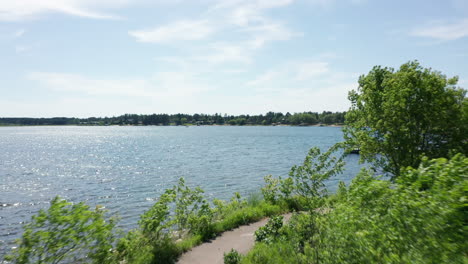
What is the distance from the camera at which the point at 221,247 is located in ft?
40.7

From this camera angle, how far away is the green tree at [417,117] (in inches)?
578

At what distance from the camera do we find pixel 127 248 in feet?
30.7

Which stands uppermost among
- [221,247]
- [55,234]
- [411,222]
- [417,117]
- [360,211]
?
[417,117]

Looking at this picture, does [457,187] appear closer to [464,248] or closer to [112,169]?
[464,248]

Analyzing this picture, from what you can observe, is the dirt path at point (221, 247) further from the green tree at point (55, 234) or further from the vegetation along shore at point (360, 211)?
the green tree at point (55, 234)

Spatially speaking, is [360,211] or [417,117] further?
[417,117]

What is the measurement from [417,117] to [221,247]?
1233 cm

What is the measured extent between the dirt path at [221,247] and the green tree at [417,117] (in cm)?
909

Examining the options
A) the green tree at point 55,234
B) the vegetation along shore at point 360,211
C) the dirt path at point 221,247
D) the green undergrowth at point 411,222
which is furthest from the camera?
the dirt path at point 221,247

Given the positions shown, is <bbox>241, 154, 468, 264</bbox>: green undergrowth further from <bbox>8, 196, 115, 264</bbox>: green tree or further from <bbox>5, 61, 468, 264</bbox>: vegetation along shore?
<bbox>8, 196, 115, 264</bbox>: green tree

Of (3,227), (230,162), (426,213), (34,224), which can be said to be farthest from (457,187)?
Result: (230,162)

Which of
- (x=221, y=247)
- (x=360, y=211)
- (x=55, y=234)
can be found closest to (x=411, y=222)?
(x=360, y=211)

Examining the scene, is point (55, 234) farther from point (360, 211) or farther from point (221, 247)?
point (221, 247)

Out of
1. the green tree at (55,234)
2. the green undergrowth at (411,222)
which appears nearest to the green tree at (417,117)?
the green undergrowth at (411,222)
